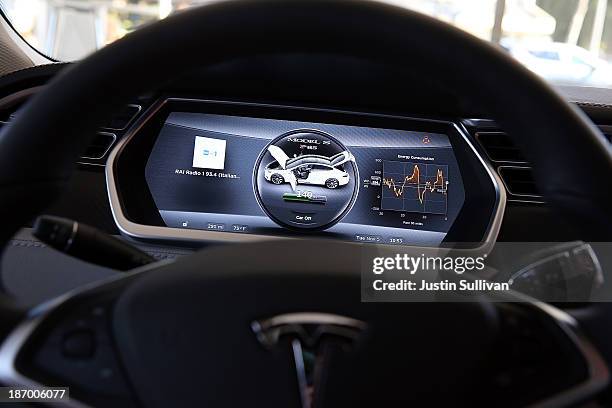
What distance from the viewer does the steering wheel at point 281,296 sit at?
1.69 feet

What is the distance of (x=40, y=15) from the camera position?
2.20m

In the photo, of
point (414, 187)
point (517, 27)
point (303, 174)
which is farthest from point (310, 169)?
point (517, 27)

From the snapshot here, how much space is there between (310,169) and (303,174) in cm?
2

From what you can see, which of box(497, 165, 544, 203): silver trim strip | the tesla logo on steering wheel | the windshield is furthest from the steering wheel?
the windshield

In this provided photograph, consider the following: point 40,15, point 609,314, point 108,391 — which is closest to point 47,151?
point 108,391

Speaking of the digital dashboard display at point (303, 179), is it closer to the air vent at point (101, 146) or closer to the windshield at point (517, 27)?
the air vent at point (101, 146)

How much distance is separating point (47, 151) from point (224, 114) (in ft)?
4.25

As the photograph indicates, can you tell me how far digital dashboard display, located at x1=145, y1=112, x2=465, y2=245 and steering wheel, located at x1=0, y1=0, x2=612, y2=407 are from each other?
1.20 metres

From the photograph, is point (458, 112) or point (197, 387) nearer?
point (197, 387)

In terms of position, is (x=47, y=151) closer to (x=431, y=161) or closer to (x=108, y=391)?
(x=108, y=391)

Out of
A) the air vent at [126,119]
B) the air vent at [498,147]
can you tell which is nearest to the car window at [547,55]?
the air vent at [498,147]

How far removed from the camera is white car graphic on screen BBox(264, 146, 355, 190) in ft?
5.94

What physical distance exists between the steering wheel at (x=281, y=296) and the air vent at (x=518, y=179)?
45.8 inches

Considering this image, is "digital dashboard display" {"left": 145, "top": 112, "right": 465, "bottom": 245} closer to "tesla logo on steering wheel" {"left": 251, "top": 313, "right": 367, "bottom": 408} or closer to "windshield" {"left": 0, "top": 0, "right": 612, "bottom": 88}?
"windshield" {"left": 0, "top": 0, "right": 612, "bottom": 88}
